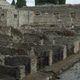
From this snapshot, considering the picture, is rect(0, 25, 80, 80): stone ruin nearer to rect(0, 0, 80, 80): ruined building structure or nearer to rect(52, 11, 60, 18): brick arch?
rect(0, 0, 80, 80): ruined building structure

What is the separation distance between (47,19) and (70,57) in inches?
753

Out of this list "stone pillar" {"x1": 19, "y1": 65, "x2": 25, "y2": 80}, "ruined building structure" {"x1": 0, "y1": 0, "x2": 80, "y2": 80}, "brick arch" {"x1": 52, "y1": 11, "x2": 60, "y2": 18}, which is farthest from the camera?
"brick arch" {"x1": 52, "y1": 11, "x2": 60, "y2": 18}

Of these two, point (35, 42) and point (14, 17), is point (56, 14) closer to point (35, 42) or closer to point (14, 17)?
point (14, 17)

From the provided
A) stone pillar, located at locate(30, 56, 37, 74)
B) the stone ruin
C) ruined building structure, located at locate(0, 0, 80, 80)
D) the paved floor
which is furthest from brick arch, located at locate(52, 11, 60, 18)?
stone pillar, located at locate(30, 56, 37, 74)

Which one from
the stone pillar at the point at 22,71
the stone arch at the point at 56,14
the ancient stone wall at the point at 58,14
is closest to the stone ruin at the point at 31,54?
the stone pillar at the point at 22,71

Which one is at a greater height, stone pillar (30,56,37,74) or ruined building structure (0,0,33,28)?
ruined building structure (0,0,33,28)

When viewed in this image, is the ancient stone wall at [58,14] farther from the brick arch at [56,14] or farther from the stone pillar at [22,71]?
the stone pillar at [22,71]

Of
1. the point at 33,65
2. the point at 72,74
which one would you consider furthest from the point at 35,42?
the point at 33,65

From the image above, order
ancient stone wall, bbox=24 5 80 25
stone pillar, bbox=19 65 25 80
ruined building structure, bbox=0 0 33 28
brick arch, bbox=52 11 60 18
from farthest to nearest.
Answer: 1. brick arch, bbox=52 11 60 18
2. ancient stone wall, bbox=24 5 80 25
3. ruined building structure, bbox=0 0 33 28
4. stone pillar, bbox=19 65 25 80

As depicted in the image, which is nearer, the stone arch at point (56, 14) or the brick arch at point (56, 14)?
the stone arch at point (56, 14)

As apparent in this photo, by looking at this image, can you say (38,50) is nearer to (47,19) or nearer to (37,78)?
(37,78)

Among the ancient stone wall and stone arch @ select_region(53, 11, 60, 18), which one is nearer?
the ancient stone wall

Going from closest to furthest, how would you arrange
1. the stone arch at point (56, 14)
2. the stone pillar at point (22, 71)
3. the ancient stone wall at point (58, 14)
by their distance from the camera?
the stone pillar at point (22, 71) → the ancient stone wall at point (58, 14) → the stone arch at point (56, 14)

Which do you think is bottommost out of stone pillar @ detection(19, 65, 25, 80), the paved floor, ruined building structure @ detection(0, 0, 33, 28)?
the paved floor
